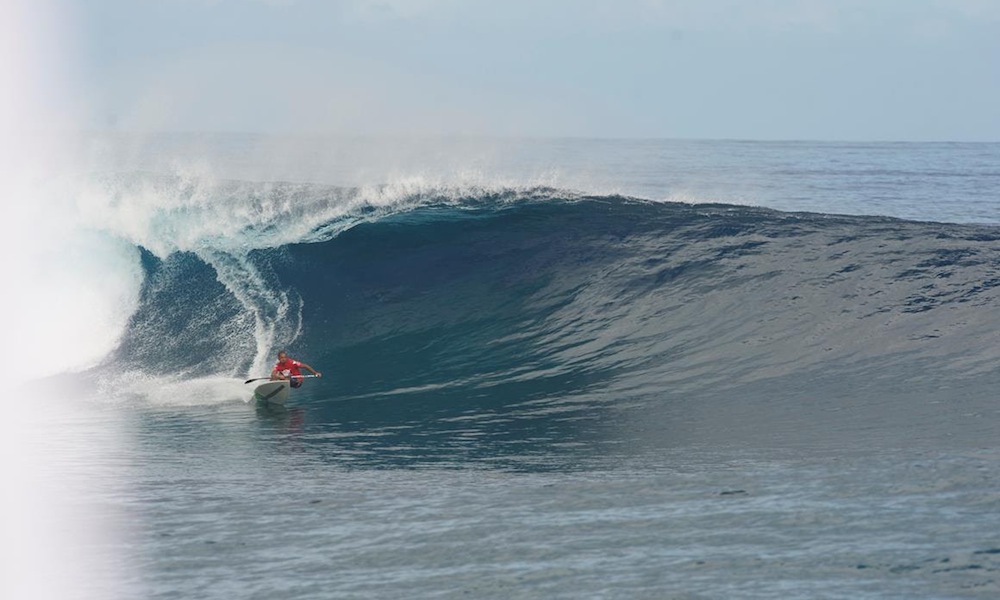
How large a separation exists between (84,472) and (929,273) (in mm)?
14993

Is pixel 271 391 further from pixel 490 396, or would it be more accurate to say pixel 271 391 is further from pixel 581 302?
pixel 581 302

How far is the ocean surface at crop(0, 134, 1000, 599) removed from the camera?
359 inches

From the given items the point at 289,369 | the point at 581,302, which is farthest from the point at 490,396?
the point at 581,302

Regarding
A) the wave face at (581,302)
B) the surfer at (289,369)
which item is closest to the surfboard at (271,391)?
the surfer at (289,369)

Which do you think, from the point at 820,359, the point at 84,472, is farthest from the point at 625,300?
the point at 84,472

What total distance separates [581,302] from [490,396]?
5.05 metres

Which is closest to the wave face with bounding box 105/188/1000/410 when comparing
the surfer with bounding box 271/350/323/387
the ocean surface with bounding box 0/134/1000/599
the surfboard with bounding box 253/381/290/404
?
the ocean surface with bounding box 0/134/1000/599

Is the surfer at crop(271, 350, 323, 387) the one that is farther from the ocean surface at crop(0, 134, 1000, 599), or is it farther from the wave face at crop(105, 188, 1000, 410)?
the wave face at crop(105, 188, 1000, 410)

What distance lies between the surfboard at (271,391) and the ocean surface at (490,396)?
14cm

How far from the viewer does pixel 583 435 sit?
13.5 meters

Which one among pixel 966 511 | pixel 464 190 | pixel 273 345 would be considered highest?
pixel 464 190

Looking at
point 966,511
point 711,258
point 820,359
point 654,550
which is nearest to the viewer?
point 654,550

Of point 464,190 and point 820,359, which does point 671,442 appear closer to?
point 820,359

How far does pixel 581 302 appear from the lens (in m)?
20.9
